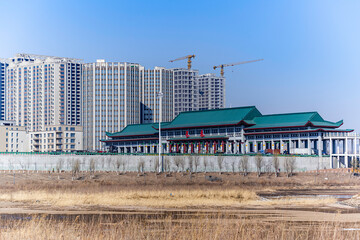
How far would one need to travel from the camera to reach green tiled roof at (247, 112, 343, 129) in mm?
175125

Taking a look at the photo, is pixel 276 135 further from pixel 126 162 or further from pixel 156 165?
pixel 126 162

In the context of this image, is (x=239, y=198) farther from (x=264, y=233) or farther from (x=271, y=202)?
(x=264, y=233)

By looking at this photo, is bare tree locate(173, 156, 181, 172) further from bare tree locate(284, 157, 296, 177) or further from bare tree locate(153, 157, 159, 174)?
bare tree locate(284, 157, 296, 177)

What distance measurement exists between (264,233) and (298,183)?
90.8 meters

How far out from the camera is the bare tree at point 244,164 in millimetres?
149625

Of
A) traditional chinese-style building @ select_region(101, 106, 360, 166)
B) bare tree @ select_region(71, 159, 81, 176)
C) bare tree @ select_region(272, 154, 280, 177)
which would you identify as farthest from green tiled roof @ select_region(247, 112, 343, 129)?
bare tree @ select_region(71, 159, 81, 176)

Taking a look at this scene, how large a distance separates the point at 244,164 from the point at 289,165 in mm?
12206

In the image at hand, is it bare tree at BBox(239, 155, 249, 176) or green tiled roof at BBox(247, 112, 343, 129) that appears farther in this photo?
green tiled roof at BBox(247, 112, 343, 129)

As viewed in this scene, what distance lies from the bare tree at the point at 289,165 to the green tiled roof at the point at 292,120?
2366 cm

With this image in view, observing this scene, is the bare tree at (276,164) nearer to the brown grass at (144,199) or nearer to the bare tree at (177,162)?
the bare tree at (177,162)

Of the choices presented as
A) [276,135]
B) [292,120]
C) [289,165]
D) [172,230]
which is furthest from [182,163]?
[172,230]

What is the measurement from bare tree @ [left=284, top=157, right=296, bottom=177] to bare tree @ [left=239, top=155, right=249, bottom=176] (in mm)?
10373

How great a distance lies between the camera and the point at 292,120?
180m

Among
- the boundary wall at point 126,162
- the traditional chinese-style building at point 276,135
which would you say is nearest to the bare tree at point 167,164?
the boundary wall at point 126,162
